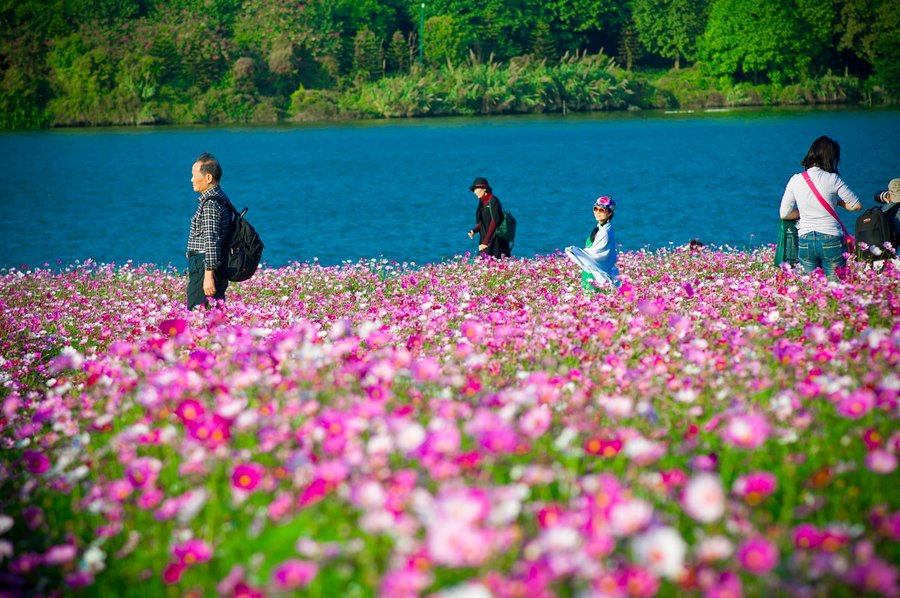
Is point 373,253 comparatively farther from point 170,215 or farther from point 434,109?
point 434,109

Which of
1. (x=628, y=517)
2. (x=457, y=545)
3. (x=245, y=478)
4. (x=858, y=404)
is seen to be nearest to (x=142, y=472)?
(x=245, y=478)

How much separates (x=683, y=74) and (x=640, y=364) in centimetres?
11896

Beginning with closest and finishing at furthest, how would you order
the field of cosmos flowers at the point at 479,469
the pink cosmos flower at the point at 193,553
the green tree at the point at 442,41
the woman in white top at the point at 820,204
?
the field of cosmos flowers at the point at 479,469 < the pink cosmos flower at the point at 193,553 < the woman in white top at the point at 820,204 < the green tree at the point at 442,41

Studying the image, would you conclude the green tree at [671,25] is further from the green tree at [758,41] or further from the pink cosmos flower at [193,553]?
the pink cosmos flower at [193,553]

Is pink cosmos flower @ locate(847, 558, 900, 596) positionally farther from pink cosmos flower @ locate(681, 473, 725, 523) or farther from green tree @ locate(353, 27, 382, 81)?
green tree @ locate(353, 27, 382, 81)

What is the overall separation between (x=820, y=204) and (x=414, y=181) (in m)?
42.2

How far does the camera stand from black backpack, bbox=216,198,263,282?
29.9 ft

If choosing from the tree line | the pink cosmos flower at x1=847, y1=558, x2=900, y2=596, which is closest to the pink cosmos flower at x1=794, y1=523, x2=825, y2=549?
the pink cosmos flower at x1=847, y1=558, x2=900, y2=596

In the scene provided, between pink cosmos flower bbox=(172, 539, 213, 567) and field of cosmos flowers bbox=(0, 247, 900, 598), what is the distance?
11 mm

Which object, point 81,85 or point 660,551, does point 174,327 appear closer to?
point 660,551

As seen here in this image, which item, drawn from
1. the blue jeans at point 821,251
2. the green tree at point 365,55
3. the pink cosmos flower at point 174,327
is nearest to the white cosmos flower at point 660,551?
the pink cosmos flower at point 174,327

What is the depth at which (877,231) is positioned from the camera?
32.9 feet

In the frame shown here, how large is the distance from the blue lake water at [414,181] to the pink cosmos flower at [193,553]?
2303cm

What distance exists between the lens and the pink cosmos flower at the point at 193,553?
11.1 ft
